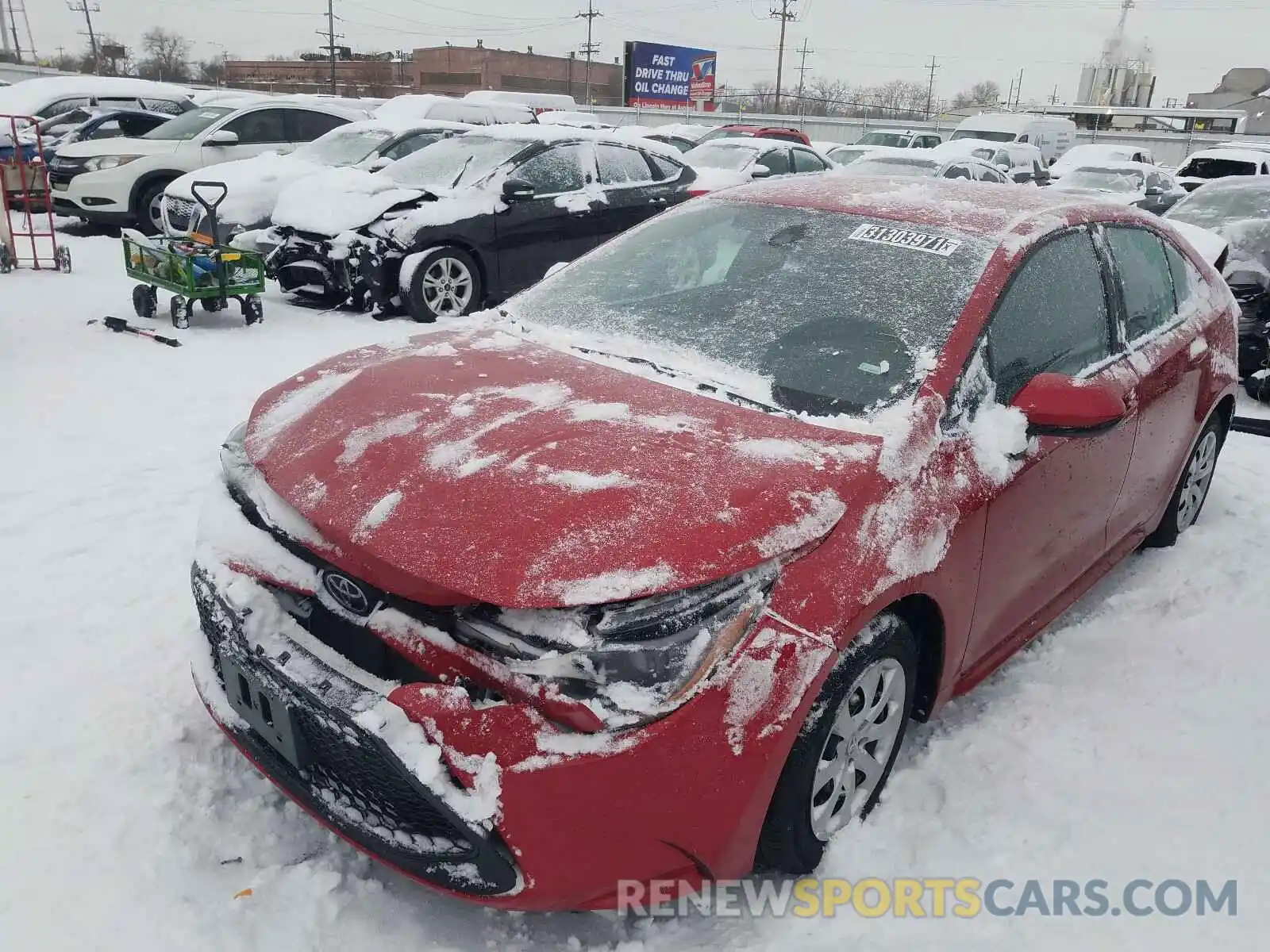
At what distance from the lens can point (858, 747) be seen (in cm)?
233

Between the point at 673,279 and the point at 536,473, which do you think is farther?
the point at 673,279

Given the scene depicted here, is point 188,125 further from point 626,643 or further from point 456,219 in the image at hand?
point 626,643

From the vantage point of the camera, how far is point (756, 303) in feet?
9.50

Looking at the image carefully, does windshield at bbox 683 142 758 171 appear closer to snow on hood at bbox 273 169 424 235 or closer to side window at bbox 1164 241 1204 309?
snow on hood at bbox 273 169 424 235

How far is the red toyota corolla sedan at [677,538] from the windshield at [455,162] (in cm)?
529

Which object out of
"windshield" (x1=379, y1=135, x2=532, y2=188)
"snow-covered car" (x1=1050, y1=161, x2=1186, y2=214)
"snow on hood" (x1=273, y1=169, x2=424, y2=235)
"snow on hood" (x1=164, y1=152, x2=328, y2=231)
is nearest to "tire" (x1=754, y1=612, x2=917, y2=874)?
"snow on hood" (x1=273, y1=169, x2=424, y2=235)

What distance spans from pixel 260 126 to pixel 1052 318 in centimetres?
1144

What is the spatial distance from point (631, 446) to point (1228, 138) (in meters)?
45.1

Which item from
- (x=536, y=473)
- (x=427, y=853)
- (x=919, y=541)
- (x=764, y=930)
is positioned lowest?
(x=764, y=930)

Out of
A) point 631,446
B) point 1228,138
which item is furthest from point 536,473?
point 1228,138

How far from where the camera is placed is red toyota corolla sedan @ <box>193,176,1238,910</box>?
71.6 inches

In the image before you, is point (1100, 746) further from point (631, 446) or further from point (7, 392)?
point (7, 392)

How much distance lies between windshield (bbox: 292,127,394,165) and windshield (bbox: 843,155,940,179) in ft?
24.4

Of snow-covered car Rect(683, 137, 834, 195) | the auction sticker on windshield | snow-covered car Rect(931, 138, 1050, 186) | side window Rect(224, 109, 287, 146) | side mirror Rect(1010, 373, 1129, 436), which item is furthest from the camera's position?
snow-covered car Rect(931, 138, 1050, 186)
